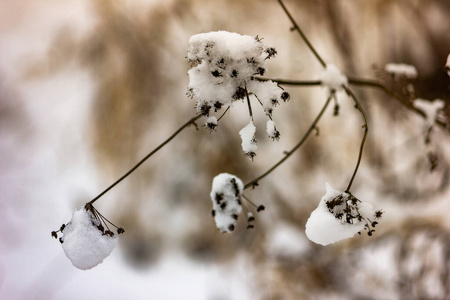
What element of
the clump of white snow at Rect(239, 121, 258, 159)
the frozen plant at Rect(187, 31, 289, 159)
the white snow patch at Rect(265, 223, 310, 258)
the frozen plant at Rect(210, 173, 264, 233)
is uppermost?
the white snow patch at Rect(265, 223, 310, 258)

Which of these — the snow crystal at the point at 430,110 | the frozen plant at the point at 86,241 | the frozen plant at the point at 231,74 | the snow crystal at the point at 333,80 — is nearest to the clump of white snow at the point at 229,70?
the frozen plant at the point at 231,74

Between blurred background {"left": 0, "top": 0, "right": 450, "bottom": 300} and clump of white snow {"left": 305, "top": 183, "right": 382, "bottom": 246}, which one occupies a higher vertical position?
blurred background {"left": 0, "top": 0, "right": 450, "bottom": 300}

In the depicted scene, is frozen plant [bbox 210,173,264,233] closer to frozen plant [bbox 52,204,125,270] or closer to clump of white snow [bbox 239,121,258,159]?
clump of white snow [bbox 239,121,258,159]

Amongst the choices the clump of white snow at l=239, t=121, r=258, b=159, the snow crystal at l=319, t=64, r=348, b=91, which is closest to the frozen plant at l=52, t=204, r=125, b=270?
the clump of white snow at l=239, t=121, r=258, b=159

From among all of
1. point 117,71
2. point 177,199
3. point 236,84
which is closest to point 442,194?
point 177,199

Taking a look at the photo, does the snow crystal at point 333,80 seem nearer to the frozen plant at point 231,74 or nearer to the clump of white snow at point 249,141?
the frozen plant at point 231,74

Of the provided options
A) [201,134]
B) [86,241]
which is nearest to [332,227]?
[86,241]
